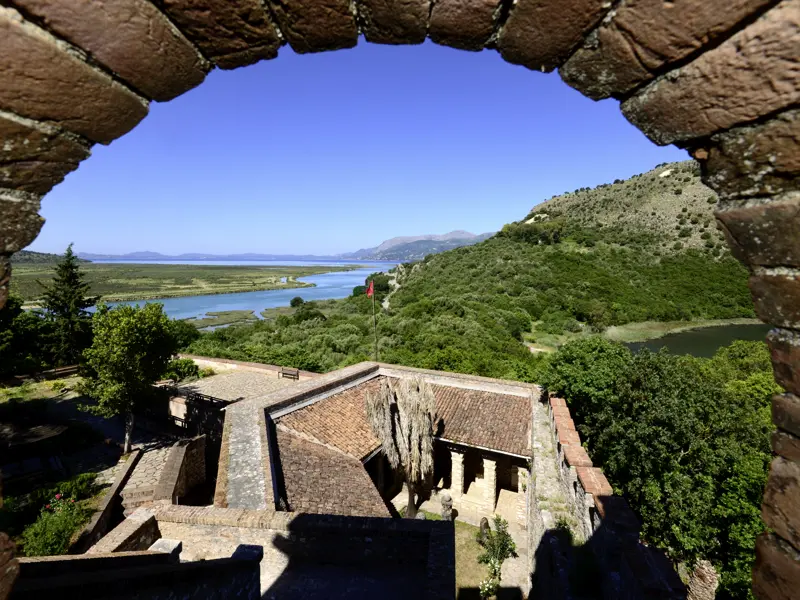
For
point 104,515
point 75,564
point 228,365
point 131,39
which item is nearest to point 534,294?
point 228,365

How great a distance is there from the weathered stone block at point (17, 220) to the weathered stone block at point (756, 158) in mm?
2370

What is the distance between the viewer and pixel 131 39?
4.57ft

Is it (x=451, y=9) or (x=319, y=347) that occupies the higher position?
(x=451, y=9)

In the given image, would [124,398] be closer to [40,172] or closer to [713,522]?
[40,172]

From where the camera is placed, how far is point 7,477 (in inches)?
446

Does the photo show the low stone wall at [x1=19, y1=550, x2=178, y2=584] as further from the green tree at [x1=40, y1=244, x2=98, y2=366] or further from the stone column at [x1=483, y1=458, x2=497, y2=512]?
the green tree at [x1=40, y1=244, x2=98, y2=366]

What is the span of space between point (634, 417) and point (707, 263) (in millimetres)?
41343

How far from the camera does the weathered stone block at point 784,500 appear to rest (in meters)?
1.33

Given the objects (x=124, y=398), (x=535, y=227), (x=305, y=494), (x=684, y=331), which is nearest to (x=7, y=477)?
(x=124, y=398)

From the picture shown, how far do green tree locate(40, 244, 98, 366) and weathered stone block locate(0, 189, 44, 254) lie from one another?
25338 millimetres

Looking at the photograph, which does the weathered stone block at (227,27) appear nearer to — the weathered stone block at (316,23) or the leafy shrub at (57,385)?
the weathered stone block at (316,23)

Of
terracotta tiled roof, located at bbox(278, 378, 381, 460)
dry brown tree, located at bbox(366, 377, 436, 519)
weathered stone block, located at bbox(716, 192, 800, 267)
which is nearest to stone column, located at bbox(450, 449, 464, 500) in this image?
dry brown tree, located at bbox(366, 377, 436, 519)

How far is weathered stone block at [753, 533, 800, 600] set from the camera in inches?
53.1

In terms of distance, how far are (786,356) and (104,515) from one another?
13.5 metres
